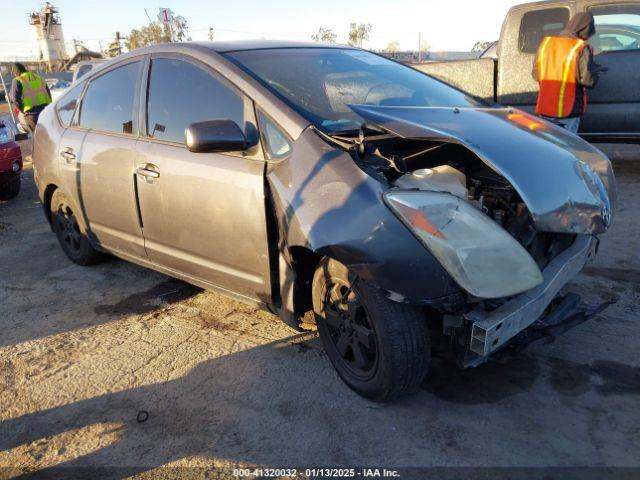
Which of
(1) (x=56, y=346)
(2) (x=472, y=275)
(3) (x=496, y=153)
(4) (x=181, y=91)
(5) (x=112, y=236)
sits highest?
(4) (x=181, y=91)

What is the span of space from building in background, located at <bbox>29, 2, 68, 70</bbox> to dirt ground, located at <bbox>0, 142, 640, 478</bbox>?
66.8m

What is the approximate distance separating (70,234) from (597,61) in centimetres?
592

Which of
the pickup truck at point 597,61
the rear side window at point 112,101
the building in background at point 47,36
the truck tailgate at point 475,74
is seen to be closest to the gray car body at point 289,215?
the rear side window at point 112,101

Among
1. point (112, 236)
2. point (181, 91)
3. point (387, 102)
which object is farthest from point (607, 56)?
point (112, 236)

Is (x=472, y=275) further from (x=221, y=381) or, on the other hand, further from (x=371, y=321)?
(x=221, y=381)

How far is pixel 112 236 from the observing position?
3934 millimetres

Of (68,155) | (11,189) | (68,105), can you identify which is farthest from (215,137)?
(11,189)

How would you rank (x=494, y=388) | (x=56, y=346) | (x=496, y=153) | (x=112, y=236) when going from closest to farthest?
(x=496, y=153) → (x=494, y=388) → (x=56, y=346) → (x=112, y=236)

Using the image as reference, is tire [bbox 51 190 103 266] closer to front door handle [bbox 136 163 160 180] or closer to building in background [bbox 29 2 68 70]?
front door handle [bbox 136 163 160 180]

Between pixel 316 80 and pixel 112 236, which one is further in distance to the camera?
pixel 112 236

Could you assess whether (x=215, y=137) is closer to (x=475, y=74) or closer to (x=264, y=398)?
(x=264, y=398)

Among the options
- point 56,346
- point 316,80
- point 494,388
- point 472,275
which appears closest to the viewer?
point 472,275

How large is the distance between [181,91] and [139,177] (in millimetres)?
623

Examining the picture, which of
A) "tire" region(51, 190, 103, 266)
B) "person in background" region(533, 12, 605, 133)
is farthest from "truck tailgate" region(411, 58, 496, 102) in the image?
"tire" region(51, 190, 103, 266)
